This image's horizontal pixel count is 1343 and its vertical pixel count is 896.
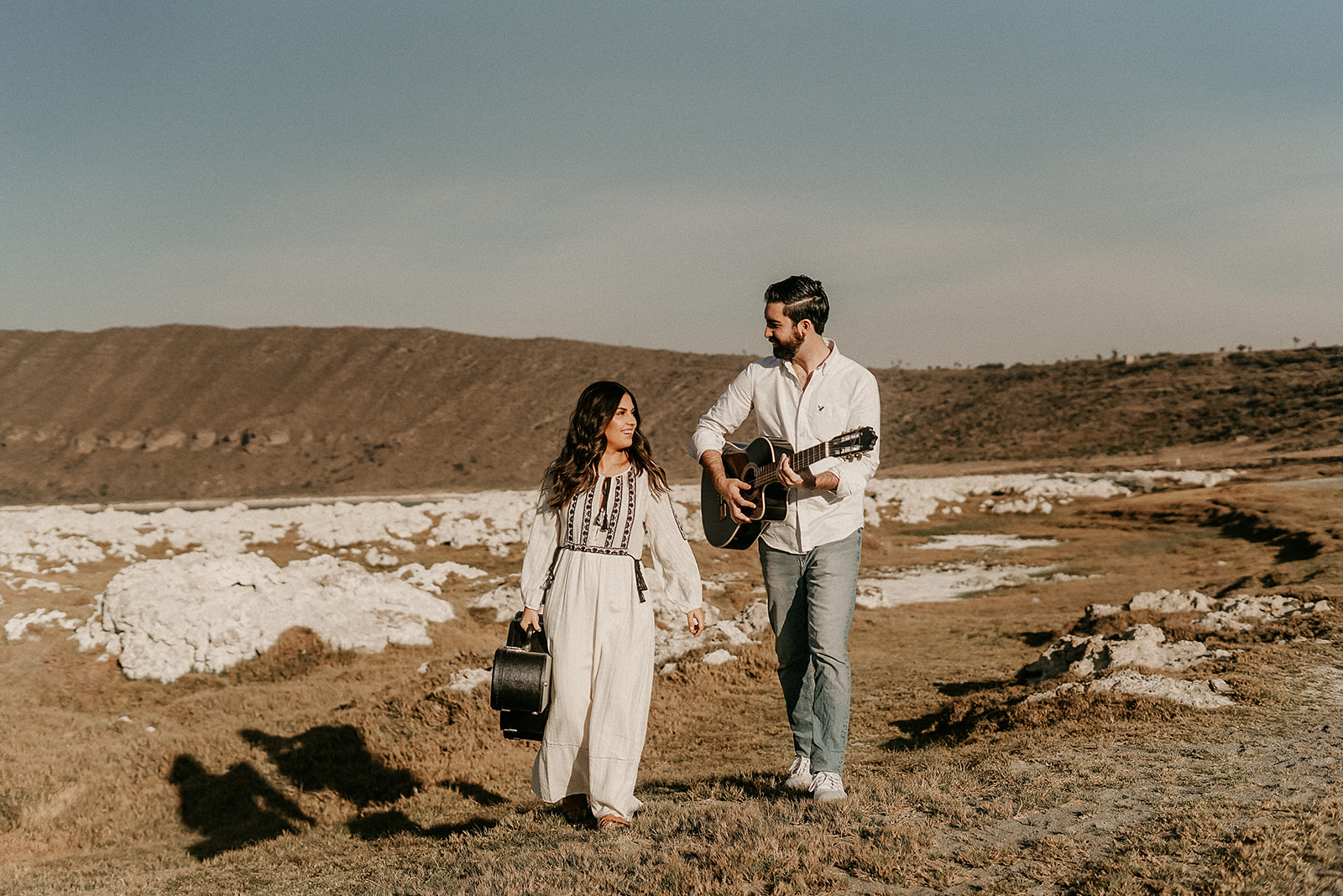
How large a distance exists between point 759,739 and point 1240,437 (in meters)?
61.2

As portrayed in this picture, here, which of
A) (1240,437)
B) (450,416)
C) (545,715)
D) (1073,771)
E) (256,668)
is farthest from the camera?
(450,416)

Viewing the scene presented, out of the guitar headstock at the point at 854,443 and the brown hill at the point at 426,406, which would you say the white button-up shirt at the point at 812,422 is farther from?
the brown hill at the point at 426,406

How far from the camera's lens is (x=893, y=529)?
98.6 feet

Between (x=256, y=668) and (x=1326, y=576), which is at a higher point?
(x=1326, y=576)

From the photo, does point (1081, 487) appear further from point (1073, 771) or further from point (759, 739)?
point (1073, 771)

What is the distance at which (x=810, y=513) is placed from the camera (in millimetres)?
4559

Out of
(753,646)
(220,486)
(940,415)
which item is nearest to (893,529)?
(753,646)

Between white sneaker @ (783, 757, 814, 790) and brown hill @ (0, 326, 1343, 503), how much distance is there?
2464 inches

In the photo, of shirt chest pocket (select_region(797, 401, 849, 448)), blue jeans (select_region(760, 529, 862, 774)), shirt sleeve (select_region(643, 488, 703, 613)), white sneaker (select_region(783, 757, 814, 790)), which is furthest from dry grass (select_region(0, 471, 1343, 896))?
shirt chest pocket (select_region(797, 401, 849, 448))

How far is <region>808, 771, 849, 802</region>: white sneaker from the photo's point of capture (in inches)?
182

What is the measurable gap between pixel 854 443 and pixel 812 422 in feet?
1.11

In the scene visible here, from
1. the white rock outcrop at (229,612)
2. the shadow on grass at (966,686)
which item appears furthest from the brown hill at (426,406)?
the shadow on grass at (966,686)

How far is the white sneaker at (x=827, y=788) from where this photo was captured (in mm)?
4613

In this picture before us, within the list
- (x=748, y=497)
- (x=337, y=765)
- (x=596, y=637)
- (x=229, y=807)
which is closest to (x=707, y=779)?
(x=596, y=637)
